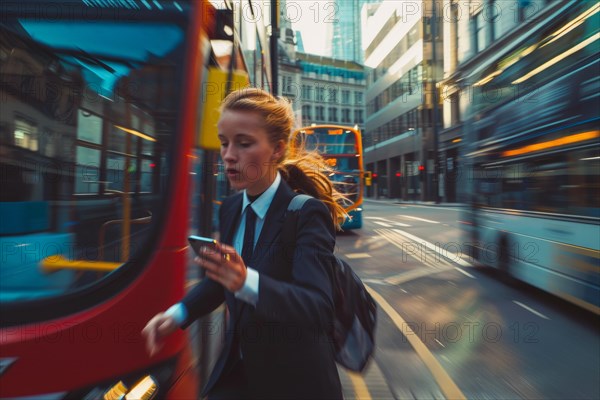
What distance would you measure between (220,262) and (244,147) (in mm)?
396

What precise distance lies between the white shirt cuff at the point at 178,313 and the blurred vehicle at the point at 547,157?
4041mm

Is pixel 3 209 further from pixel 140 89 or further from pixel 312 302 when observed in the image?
pixel 312 302

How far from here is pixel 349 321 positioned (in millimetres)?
1196

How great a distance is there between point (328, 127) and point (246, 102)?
11.2 m

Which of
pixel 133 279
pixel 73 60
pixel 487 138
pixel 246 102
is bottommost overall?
pixel 133 279

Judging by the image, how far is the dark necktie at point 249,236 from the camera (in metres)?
1.18

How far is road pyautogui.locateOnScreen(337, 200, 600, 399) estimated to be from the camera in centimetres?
280

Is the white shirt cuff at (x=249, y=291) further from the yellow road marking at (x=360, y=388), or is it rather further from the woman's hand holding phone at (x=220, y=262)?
the yellow road marking at (x=360, y=388)

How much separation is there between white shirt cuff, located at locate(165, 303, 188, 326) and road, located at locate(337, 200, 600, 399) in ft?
6.43

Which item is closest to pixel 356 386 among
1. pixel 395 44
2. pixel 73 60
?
pixel 73 60

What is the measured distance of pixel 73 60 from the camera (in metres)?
1.61

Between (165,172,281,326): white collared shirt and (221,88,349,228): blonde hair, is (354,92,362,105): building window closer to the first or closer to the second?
(221,88,349,228): blonde hair

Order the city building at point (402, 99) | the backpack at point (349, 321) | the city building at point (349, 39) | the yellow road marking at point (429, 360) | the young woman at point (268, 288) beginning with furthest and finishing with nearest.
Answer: the city building at point (349, 39), the city building at point (402, 99), the yellow road marking at point (429, 360), the backpack at point (349, 321), the young woman at point (268, 288)

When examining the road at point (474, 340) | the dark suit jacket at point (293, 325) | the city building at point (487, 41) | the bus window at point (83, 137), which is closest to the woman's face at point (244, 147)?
the dark suit jacket at point (293, 325)
